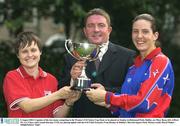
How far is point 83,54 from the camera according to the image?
4.26 m

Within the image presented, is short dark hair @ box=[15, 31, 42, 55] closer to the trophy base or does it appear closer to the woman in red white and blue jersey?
the trophy base

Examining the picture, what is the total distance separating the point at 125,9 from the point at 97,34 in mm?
4917

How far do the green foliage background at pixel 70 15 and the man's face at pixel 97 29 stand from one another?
12.1 feet

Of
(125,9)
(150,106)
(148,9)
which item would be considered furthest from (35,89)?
(125,9)

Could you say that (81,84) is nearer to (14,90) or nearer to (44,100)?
(44,100)

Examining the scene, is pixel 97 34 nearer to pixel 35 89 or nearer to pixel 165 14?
pixel 35 89

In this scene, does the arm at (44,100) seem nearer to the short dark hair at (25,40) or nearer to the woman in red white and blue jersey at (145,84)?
the woman in red white and blue jersey at (145,84)

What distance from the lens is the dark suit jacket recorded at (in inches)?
182

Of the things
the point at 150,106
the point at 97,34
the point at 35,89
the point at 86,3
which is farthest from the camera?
the point at 86,3

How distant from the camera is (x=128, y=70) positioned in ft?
14.5

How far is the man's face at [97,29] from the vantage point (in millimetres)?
4645

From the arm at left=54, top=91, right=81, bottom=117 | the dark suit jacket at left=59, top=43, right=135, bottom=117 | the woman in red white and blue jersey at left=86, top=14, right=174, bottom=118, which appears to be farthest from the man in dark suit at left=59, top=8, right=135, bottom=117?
the woman in red white and blue jersey at left=86, top=14, right=174, bottom=118

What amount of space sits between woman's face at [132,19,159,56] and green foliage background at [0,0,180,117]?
4.22 meters

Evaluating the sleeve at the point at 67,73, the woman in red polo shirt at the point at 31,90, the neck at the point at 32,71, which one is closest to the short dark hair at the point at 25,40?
the woman in red polo shirt at the point at 31,90
